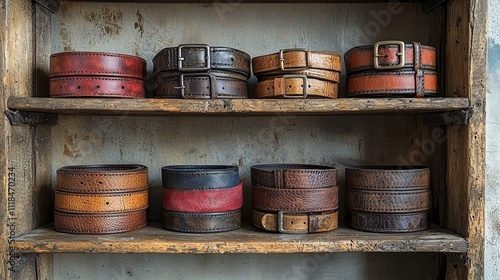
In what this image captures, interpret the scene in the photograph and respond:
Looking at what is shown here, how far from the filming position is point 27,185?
1209 mm

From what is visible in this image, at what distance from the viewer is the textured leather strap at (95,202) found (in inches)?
44.8

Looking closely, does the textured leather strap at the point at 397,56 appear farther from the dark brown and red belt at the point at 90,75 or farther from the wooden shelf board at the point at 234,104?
the dark brown and red belt at the point at 90,75

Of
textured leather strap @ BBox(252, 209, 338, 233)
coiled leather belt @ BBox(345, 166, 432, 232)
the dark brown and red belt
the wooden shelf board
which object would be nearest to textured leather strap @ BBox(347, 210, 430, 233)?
coiled leather belt @ BBox(345, 166, 432, 232)

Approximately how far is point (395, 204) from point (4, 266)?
99cm

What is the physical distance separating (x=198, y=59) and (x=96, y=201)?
448 mm

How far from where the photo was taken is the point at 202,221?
1152 millimetres

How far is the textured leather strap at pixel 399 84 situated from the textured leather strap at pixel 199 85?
34 cm

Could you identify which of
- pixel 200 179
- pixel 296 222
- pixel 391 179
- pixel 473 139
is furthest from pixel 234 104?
pixel 473 139

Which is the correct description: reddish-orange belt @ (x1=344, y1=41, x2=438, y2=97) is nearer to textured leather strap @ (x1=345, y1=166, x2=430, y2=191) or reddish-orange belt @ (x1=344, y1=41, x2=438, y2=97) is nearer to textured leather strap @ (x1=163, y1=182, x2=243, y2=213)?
textured leather strap @ (x1=345, y1=166, x2=430, y2=191)

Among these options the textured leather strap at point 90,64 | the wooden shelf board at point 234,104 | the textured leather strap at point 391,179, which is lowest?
the textured leather strap at point 391,179

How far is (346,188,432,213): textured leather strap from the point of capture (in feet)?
3.76

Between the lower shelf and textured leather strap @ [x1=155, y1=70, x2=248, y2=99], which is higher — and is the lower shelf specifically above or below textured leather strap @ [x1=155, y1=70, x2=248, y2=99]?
below

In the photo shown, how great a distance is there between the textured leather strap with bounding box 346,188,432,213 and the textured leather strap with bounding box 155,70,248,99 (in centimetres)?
43

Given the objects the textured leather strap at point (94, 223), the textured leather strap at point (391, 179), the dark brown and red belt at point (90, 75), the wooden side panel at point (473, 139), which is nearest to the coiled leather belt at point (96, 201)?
the textured leather strap at point (94, 223)
